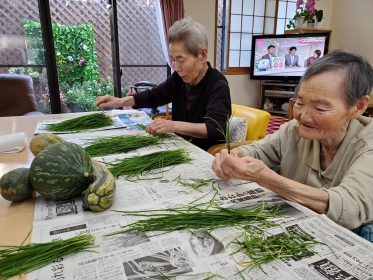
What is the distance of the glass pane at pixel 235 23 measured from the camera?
551cm

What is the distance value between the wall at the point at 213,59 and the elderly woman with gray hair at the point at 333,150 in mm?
4385

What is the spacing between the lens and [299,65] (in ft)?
17.5

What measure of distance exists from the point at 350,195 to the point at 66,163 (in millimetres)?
912

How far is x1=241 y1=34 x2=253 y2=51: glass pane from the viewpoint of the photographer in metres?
5.78

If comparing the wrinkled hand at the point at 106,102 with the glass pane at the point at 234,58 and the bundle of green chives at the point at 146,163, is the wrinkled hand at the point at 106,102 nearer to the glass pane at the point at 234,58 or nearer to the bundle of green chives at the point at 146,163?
the bundle of green chives at the point at 146,163

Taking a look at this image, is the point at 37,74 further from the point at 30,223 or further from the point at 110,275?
the point at 110,275

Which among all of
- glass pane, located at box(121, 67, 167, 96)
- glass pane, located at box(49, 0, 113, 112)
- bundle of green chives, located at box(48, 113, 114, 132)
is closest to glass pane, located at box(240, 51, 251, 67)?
glass pane, located at box(121, 67, 167, 96)

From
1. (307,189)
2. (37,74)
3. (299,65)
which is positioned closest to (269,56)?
(299,65)

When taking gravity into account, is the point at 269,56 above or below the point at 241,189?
above

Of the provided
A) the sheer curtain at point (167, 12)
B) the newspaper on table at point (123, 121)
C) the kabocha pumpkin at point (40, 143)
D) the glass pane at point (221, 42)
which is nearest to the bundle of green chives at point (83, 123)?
the newspaper on table at point (123, 121)

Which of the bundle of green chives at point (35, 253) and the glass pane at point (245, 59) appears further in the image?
the glass pane at point (245, 59)

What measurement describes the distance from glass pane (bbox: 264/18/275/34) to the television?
2.23 feet

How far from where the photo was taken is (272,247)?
0.66 m

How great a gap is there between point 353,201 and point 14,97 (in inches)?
156
